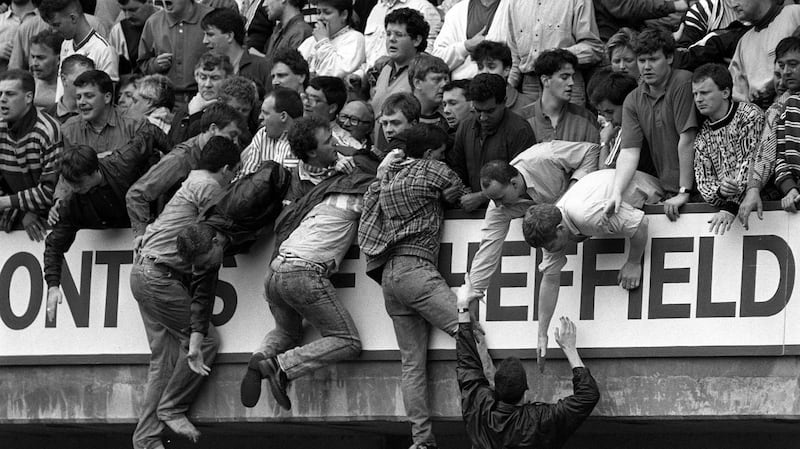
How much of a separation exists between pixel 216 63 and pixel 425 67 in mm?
1744

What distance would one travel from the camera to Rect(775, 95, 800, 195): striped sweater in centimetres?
1073

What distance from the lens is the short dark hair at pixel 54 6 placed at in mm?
14609

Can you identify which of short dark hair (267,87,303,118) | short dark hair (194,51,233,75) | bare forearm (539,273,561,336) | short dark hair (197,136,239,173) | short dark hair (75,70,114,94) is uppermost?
short dark hair (194,51,233,75)

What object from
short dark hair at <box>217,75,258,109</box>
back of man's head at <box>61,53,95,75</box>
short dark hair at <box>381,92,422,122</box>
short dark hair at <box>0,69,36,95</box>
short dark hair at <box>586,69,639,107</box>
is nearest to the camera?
short dark hair at <box>586,69,639,107</box>

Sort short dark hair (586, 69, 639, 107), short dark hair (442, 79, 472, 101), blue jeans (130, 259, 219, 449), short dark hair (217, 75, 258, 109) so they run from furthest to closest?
1. short dark hair (217, 75, 258, 109)
2. blue jeans (130, 259, 219, 449)
3. short dark hair (442, 79, 472, 101)
4. short dark hair (586, 69, 639, 107)

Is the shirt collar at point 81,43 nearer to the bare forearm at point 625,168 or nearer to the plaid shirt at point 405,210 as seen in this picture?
the plaid shirt at point 405,210

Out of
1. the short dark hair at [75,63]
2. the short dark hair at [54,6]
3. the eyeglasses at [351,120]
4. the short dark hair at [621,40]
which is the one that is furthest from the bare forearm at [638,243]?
the short dark hair at [54,6]

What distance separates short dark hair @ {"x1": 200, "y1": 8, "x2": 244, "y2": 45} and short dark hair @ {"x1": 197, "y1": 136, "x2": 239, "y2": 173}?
208 cm

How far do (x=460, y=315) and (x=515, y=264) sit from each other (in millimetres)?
641

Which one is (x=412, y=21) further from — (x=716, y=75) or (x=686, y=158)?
(x=716, y=75)

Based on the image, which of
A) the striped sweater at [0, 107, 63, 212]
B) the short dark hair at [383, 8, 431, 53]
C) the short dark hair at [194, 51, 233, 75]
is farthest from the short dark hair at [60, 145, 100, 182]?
the short dark hair at [383, 8, 431, 53]

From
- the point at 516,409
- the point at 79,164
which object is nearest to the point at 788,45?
the point at 516,409

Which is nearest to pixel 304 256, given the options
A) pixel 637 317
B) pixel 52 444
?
pixel 637 317

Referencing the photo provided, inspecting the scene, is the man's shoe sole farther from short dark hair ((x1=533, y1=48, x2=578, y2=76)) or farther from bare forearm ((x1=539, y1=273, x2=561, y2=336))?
short dark hair ((x1=533, y1=48, x2=578, y2=76))
